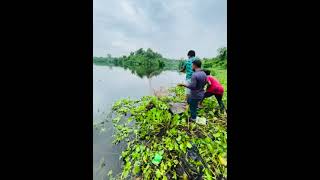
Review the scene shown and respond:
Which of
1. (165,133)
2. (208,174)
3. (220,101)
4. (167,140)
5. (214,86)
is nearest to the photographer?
(208,174)

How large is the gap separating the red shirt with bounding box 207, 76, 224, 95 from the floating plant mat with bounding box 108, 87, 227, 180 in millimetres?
274

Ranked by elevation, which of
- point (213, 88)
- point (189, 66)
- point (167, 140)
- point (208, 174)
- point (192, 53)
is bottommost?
point (208, 174)

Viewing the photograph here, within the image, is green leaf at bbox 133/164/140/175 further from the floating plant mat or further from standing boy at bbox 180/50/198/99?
standing boy at bbox 180/50/198/99

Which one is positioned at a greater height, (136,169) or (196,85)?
(196,85)

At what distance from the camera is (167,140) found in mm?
2166

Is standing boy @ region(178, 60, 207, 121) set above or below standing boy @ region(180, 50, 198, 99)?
below

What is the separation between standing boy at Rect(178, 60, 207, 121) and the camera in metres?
2.23

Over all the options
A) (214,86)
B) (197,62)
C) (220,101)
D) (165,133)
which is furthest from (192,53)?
(165,133)

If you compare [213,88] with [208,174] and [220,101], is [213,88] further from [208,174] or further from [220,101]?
[208,174]

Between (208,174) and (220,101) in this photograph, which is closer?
(208,174)

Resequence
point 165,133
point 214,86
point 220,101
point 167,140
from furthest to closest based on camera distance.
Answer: point 220,101
point 214,86
point 165,133
point 167,140

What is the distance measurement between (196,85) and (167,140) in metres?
0.60

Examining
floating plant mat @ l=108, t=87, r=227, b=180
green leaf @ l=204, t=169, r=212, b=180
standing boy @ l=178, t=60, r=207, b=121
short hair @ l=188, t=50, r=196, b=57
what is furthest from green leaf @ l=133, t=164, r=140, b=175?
short hair @ l=188, t=50, r=196, b=57

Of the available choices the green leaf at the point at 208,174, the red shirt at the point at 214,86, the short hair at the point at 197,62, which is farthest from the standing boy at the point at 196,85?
the green leaf at the point at 208,174
